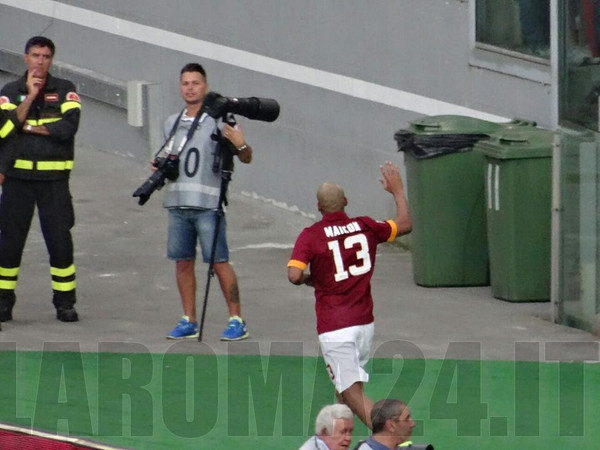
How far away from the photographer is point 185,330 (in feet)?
37.1

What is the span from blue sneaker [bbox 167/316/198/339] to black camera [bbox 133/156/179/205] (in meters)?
1.00

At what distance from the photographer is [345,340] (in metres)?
8.62

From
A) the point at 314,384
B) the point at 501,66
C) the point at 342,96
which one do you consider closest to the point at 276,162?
the point at 342,96

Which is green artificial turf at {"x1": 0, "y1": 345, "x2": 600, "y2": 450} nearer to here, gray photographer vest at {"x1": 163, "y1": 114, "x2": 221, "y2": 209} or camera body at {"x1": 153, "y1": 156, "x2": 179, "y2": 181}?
gray photographer vest at {"x1": 163, "y1": 114, "x2": 221, "y2": 209}

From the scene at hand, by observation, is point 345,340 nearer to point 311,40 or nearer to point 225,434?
point 225,434

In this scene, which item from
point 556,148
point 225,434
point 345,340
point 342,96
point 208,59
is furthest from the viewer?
point 208,59

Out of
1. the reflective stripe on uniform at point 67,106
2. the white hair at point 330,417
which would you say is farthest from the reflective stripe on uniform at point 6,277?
the white hair at point 330,417

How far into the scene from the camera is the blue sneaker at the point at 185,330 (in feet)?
37.1

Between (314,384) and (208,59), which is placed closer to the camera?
(314,384)

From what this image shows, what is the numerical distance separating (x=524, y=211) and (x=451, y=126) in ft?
3.64

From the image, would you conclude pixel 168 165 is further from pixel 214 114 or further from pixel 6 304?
pixel 6 304

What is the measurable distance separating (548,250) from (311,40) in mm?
4069

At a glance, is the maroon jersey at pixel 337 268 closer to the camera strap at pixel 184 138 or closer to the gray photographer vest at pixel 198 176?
the gray photographer vest at pixel 198 176

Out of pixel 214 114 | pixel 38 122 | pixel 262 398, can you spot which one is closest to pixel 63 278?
pixel 38 122
